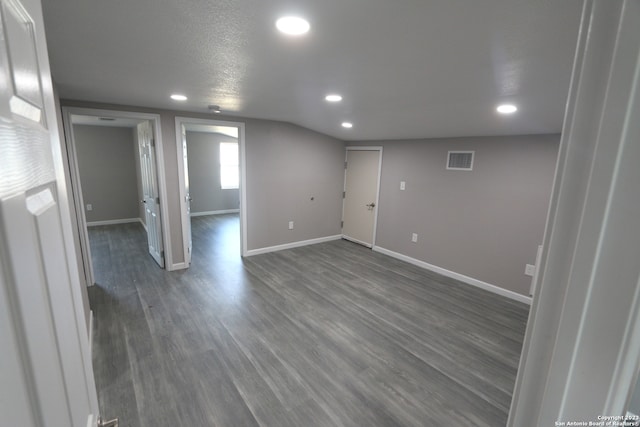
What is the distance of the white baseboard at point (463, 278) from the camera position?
3.50 m

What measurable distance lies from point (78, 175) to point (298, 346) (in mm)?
3140

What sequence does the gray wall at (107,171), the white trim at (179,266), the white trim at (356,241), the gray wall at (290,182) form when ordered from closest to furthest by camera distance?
the white trim at (179,266), the gray wall at (290,182), the white trim at (356,241), the gray wall at (107,171)

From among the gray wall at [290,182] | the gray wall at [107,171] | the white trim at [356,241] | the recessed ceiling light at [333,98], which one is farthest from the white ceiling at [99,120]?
the white trim at [356,241]

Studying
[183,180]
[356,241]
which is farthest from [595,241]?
[356,241]

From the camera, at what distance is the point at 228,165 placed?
7.80m

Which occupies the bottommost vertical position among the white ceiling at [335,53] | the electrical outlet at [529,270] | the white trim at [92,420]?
the electrical outlet at [529,270]

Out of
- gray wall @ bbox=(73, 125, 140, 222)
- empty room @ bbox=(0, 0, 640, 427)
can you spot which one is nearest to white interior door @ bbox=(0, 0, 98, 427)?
empty room @ bbox=(0, 0, 640, 427)

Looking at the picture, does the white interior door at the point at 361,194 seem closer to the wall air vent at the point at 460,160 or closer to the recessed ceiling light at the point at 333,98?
the wall air vent at the point at 460,160

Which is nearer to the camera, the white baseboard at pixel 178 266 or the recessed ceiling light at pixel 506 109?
the recessed ceiling light at pixel 506 109

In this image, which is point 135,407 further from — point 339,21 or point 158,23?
point 339,21

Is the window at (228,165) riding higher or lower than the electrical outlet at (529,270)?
higher

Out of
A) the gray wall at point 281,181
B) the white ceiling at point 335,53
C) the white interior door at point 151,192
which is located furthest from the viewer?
the gray wall at point 281,181

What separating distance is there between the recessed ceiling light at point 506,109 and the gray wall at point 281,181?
305 cm

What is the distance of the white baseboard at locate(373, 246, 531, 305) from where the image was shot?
3504mm
